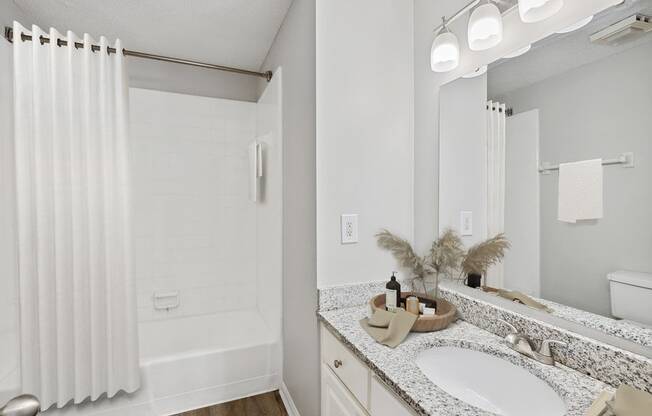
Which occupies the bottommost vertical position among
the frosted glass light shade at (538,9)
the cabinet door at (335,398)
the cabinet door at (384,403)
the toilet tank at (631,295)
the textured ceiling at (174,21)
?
the cabinet door at (335,398)

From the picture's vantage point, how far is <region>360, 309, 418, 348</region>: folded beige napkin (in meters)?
1.17

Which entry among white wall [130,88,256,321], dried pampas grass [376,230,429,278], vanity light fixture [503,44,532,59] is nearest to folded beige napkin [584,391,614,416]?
dried pampas grass [376,230,429,278]

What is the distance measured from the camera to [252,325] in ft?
8.58

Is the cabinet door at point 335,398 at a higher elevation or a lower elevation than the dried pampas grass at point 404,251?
lower

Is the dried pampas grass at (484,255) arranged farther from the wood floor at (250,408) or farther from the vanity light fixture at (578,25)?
the wood floor at (250,408)

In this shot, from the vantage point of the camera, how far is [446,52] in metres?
1.36

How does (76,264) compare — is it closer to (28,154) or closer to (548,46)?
(28,154)

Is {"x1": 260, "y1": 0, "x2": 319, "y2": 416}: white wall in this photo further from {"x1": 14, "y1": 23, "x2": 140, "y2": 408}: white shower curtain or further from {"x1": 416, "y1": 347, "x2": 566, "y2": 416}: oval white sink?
{"x1": 14, "y1": 23, "x2": 140, "y2": 408}: white shower curtain

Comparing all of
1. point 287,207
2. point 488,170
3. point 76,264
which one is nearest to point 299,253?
point 287,207

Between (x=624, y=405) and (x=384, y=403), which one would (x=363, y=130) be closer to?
(x=384, y=403)

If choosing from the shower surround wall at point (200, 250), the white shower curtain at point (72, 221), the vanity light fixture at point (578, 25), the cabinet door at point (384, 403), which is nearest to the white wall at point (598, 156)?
the vanity light fixture at point (578, 25)

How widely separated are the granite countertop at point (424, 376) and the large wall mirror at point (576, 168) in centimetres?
19

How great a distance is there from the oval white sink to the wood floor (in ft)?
4.21

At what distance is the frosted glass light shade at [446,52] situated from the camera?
1.35 m
